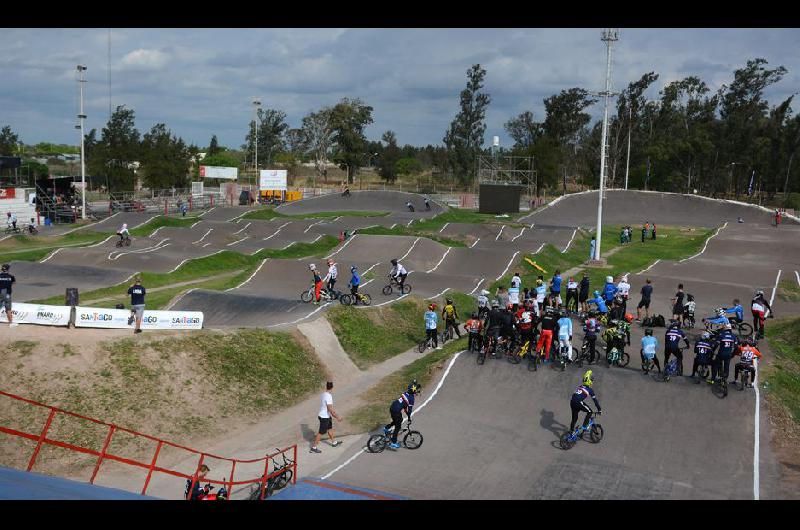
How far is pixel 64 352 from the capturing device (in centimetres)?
1770

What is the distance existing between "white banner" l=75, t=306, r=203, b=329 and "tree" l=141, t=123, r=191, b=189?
213 feet

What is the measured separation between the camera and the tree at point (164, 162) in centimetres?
8144

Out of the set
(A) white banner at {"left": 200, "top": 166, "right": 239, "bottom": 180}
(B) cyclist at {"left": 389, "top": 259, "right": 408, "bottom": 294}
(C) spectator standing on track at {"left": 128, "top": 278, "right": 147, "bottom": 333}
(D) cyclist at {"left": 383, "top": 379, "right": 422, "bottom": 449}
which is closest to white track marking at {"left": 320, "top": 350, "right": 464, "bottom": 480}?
(D) cyclist at {"left": 383, "top": 379, "right": 422, "bottom": 449}

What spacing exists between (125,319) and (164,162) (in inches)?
2611

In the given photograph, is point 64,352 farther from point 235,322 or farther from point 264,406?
point 235,322

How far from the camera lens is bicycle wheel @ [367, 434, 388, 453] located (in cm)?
1498

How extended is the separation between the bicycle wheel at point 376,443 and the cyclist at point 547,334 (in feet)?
20.2

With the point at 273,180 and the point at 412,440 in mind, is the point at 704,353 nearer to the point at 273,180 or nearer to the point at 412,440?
the point at 412,440

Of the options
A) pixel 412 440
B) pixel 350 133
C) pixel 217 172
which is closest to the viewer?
pixel 412 440

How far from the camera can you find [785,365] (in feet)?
66.9

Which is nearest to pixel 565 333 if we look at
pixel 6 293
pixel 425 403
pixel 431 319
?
pixel 425 403

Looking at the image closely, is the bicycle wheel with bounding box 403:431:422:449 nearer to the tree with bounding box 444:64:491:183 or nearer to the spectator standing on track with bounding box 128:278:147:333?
the spectator standing on track with bounding box 128:278:147:333

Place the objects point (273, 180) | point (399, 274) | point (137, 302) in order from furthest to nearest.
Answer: point (273, 180)
point (399, 274)
point (137, 302)

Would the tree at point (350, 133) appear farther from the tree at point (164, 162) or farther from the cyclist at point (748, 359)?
the cyclist at point (748, 359)
